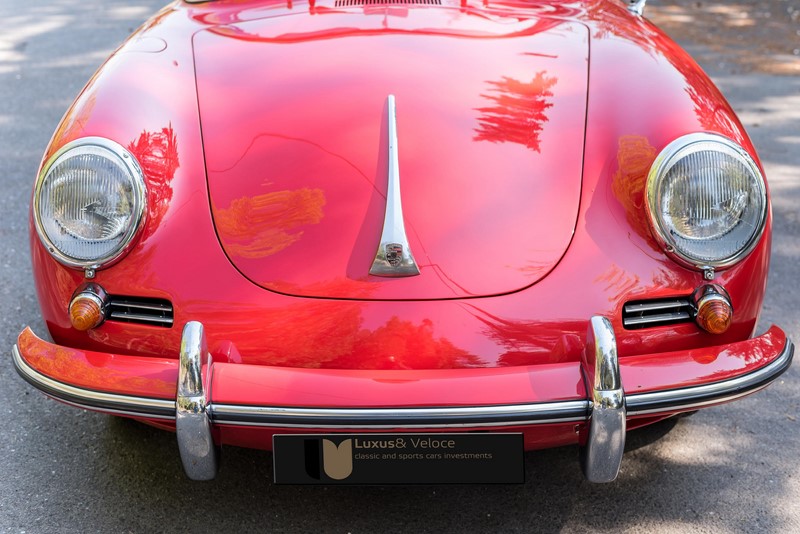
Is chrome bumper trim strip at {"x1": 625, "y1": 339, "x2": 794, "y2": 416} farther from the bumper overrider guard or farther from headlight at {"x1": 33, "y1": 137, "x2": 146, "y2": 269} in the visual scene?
headlight at {"x1": 33, "y1": 137, "x2": 146, "y2": 269}

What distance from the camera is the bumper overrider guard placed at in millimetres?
1807

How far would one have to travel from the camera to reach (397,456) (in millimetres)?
1914

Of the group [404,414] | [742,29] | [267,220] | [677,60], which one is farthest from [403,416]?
[742,29]

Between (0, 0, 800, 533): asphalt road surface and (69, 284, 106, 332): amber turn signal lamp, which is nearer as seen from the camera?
(69, 284, 106, 332): amber turn signal lamp

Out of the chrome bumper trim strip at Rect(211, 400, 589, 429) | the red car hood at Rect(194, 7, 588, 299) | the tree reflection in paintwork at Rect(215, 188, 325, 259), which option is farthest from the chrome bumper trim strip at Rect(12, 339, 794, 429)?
the tree reflection in paintwork at Rect(215, 188, 325, 259)

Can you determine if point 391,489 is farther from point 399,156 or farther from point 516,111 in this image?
point 516,111

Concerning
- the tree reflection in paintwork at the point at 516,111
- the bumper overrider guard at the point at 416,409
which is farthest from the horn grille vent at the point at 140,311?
the tree reflection in paintwork at the point at 516,111

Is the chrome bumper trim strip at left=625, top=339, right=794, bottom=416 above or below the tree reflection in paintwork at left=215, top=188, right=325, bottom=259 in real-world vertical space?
below

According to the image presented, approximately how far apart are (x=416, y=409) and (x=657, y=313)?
0.62 metres

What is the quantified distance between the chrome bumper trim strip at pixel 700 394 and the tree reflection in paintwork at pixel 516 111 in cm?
67

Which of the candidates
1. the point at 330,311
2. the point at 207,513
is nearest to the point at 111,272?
the point at 330,311

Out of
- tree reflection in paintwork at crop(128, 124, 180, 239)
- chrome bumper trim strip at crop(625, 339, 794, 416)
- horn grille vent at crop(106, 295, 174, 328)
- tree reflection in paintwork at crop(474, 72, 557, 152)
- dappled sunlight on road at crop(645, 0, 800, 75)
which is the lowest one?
dappled sunlight on road at crop(645, 0, 800, 75)

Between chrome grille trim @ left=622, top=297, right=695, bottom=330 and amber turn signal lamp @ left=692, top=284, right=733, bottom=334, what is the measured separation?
0.07ft

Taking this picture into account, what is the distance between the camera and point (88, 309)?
6.66ft
